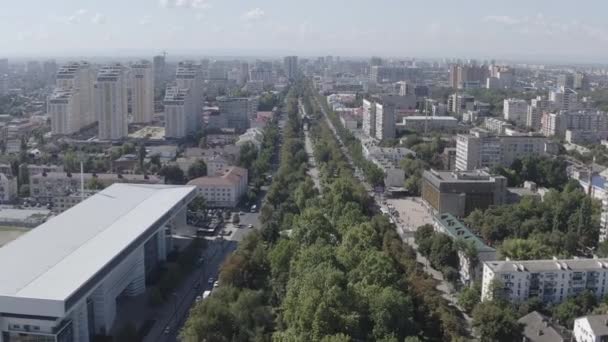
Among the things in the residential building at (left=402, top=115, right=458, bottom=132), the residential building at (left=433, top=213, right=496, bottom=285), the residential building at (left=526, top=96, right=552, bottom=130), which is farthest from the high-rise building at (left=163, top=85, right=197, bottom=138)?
the residential building at (left=526, top=96, right=552, bottom=130)

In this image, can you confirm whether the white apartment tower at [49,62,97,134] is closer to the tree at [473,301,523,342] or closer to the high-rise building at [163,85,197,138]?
the high-rise building at [163,85,197,138]

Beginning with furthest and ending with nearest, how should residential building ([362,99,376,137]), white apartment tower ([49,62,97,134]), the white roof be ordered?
1. residential building ([362,99,376,137])
2. white apartment tower ([49,62,97,134])
3. the white roof

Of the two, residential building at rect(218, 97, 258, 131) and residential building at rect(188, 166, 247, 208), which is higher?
residential building at rect(218, 97, 258, 131)

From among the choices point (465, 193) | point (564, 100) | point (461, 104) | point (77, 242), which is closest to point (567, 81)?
point (564, 100)

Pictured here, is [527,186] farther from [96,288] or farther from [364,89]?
[364,89]

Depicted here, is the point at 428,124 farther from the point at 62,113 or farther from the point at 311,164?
the point at 62,113

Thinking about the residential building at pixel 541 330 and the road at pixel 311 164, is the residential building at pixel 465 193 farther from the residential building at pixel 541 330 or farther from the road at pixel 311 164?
the residential building at pixel 541 330

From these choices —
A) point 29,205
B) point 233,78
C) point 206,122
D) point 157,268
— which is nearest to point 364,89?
point 233,78
